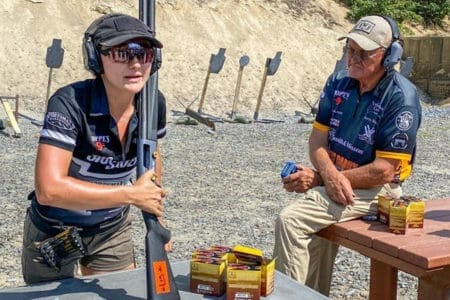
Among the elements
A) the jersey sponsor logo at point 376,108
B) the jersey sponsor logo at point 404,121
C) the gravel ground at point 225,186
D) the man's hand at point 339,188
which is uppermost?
the jersey sponsor logo at point 376,108

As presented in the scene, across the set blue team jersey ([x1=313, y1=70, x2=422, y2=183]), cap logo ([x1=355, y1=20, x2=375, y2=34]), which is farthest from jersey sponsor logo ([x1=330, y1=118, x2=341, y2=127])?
cap logo ([x1=355, y1=20, x2=375, y2=34])

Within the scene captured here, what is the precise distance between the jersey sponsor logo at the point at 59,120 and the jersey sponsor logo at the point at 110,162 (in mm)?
196

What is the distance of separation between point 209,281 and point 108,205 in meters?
0.49

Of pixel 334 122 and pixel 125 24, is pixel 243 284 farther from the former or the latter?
pixel 334 122

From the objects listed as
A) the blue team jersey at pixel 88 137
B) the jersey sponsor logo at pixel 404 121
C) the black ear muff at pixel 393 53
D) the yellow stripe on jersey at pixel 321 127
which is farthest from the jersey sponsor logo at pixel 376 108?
the blue team jersey at pixel 88 137

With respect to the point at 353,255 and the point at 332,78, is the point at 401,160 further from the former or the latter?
the point at 353,255

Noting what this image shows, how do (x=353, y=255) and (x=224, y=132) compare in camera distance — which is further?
(x=224, y=132)

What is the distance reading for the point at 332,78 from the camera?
13.6 feet

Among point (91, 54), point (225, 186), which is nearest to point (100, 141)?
point (91, 54)

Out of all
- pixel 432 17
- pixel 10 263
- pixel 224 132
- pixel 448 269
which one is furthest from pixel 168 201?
pixel 432 17

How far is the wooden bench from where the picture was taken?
3335 millimetres

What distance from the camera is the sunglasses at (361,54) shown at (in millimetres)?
3811

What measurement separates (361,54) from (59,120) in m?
1.85

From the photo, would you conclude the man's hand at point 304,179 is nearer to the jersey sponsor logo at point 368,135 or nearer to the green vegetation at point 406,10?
the jersey sponsor logo at point 368,135
